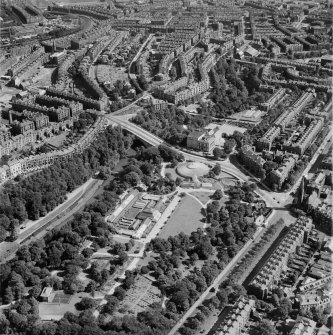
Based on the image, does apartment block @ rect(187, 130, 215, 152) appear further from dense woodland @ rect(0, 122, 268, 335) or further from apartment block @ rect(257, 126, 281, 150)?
dense woodland @ rect(0, 122, 268, 335)

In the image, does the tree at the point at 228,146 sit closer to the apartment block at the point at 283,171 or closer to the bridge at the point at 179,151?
the bridge at the point at 179,151

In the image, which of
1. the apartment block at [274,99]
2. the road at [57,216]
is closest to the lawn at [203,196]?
the road at [57,216]

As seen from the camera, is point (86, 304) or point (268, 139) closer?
point (86, 304)

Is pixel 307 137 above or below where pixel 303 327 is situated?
above

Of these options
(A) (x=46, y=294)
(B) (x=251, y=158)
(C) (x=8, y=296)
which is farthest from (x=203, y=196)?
(C) (x=8, y=296)

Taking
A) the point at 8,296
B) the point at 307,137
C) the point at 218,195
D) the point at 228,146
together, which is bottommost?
the point at 8,296

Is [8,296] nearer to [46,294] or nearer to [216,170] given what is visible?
[46,294]

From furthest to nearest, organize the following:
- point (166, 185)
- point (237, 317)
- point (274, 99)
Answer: point (274, 99), point (166, 185), point (237, 317)
